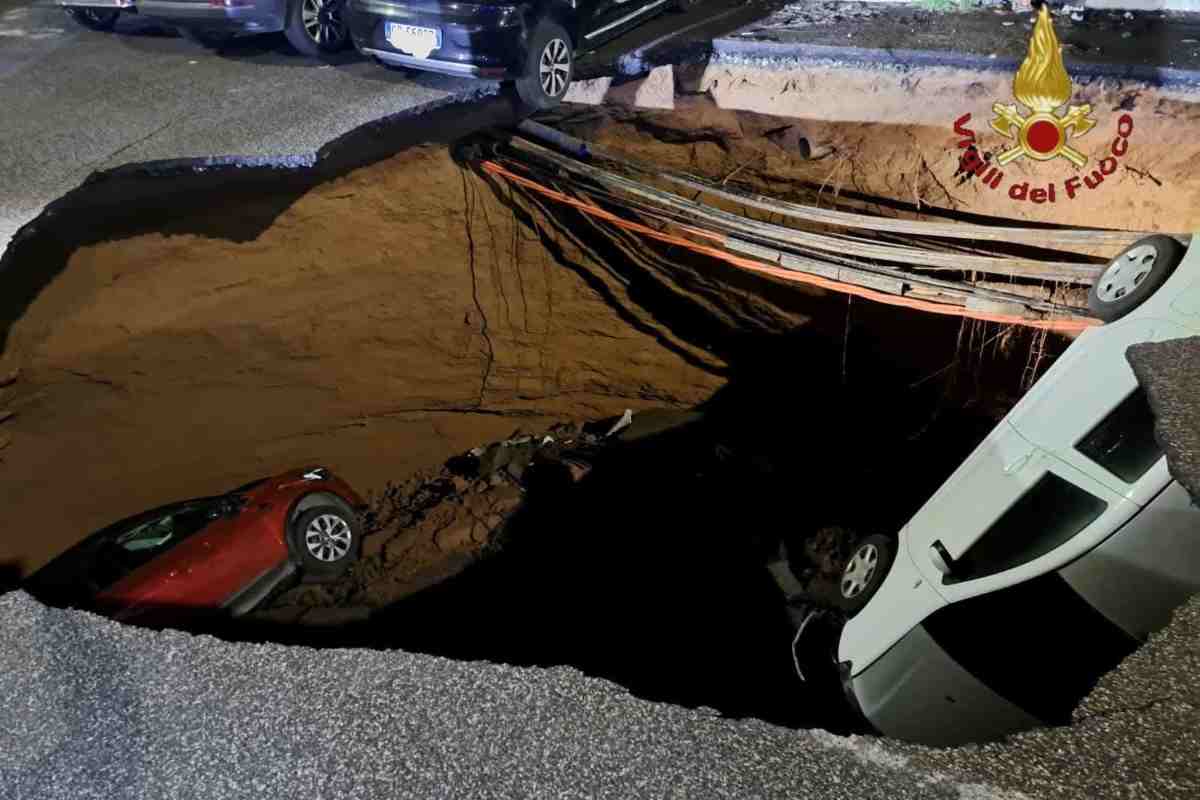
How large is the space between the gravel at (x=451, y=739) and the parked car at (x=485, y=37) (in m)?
5.62

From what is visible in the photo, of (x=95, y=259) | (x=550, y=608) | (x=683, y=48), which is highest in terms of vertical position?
(x=683, y=48)

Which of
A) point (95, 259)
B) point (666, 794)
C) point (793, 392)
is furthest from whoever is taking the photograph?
point (793, 392)

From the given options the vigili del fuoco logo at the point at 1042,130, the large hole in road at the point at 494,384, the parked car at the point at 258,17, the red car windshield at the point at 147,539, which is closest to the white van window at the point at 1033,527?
the large hole in road at the point at 494,384

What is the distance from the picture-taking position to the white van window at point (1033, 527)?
3.66 m

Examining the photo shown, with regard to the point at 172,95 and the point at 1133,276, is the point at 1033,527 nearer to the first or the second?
the point at 1133,276

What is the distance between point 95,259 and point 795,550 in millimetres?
6367

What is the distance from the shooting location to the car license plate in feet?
22.7

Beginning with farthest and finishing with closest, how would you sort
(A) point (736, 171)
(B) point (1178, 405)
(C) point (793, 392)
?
(C) point (793, 392), (A) point (736, 171), (B) point (1178, 405)

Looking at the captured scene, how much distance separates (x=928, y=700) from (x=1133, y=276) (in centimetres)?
298

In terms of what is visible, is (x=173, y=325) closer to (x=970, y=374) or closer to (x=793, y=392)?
(x=793, y=392)

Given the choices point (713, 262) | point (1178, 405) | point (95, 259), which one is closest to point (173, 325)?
point (95, 259)

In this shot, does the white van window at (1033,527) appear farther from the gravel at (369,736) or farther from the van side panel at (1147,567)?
the gravel at (369,736)

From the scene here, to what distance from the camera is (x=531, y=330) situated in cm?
920

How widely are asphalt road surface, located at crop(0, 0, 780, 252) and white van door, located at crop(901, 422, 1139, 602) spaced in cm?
523
